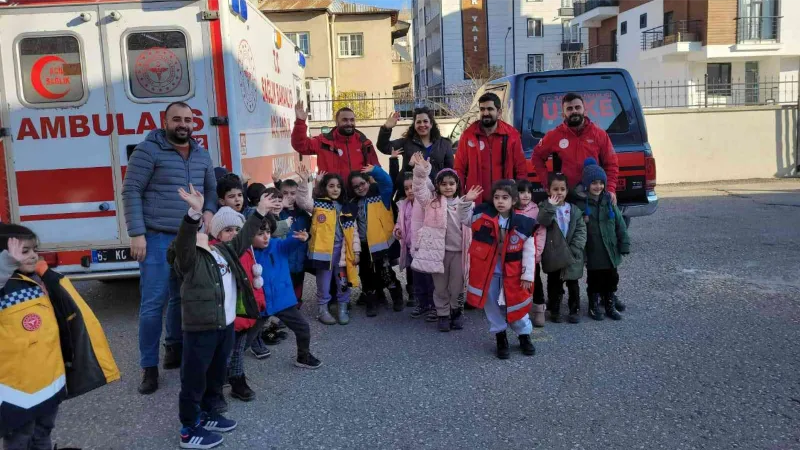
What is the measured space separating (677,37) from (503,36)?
726 inches

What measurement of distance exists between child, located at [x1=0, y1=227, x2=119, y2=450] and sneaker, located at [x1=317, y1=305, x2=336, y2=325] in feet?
8.92

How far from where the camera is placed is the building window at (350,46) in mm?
32531

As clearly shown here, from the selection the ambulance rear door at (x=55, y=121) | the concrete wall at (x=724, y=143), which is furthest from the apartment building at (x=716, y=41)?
the ambulance rear door at (x=55, y=121)

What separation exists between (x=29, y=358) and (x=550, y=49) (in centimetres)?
4820

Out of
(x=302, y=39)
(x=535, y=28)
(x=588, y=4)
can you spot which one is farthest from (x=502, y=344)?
(x=535, y=28)

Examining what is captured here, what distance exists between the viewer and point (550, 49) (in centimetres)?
4719

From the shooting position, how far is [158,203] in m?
4.18

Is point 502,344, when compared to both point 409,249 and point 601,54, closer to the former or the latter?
point 409,249

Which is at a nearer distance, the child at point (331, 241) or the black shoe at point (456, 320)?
the black shoe at point (456, 320)

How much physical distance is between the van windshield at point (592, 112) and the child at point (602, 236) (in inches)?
74.5

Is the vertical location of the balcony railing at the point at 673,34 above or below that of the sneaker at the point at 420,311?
above

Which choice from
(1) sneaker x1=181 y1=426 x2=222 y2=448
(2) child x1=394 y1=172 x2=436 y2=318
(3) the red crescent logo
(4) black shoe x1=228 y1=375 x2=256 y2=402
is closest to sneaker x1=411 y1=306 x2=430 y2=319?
(2) child x1=394 y1=172 x2=436 y2=318

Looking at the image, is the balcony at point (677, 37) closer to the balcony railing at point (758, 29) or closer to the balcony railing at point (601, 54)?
the balcony railing at point (758, 29)

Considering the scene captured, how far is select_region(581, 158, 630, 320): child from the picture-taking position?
17.5 feet
